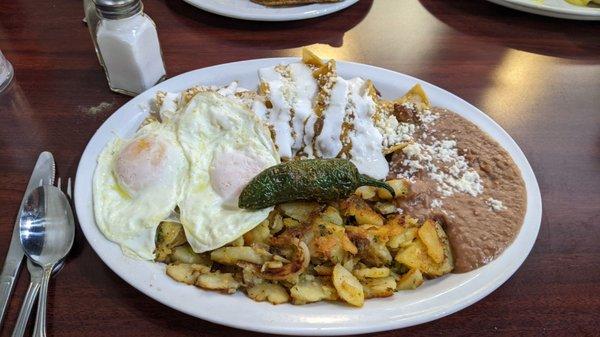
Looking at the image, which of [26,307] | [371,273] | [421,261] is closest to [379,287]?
[371,273]

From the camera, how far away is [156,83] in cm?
241

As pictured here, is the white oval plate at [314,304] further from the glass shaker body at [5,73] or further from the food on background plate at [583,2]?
the food on background plate at [583,2]

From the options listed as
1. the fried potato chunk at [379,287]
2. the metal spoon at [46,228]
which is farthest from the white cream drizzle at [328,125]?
the metal spoon at [46,228]

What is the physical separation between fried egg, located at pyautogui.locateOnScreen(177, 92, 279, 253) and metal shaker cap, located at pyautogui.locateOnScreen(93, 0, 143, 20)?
1.72ft

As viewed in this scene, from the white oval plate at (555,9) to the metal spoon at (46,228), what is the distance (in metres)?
2.83

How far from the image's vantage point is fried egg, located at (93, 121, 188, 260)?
65.5 inches

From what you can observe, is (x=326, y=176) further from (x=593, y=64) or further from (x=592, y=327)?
(x=593, y=64)

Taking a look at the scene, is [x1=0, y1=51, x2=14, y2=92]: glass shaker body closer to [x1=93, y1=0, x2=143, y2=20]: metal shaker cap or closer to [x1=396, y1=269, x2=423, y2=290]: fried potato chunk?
[x1=93, y1=0, x2=143, y2=20]: metal shaker cap

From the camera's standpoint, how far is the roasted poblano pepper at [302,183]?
168 centimetres

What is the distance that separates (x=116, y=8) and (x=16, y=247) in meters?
1.06

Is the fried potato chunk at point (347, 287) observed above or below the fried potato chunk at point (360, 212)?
below

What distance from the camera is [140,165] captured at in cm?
176

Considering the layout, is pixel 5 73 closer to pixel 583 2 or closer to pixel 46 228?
pixel 46 228

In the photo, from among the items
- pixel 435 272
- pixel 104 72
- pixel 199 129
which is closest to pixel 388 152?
pixel 435 272
